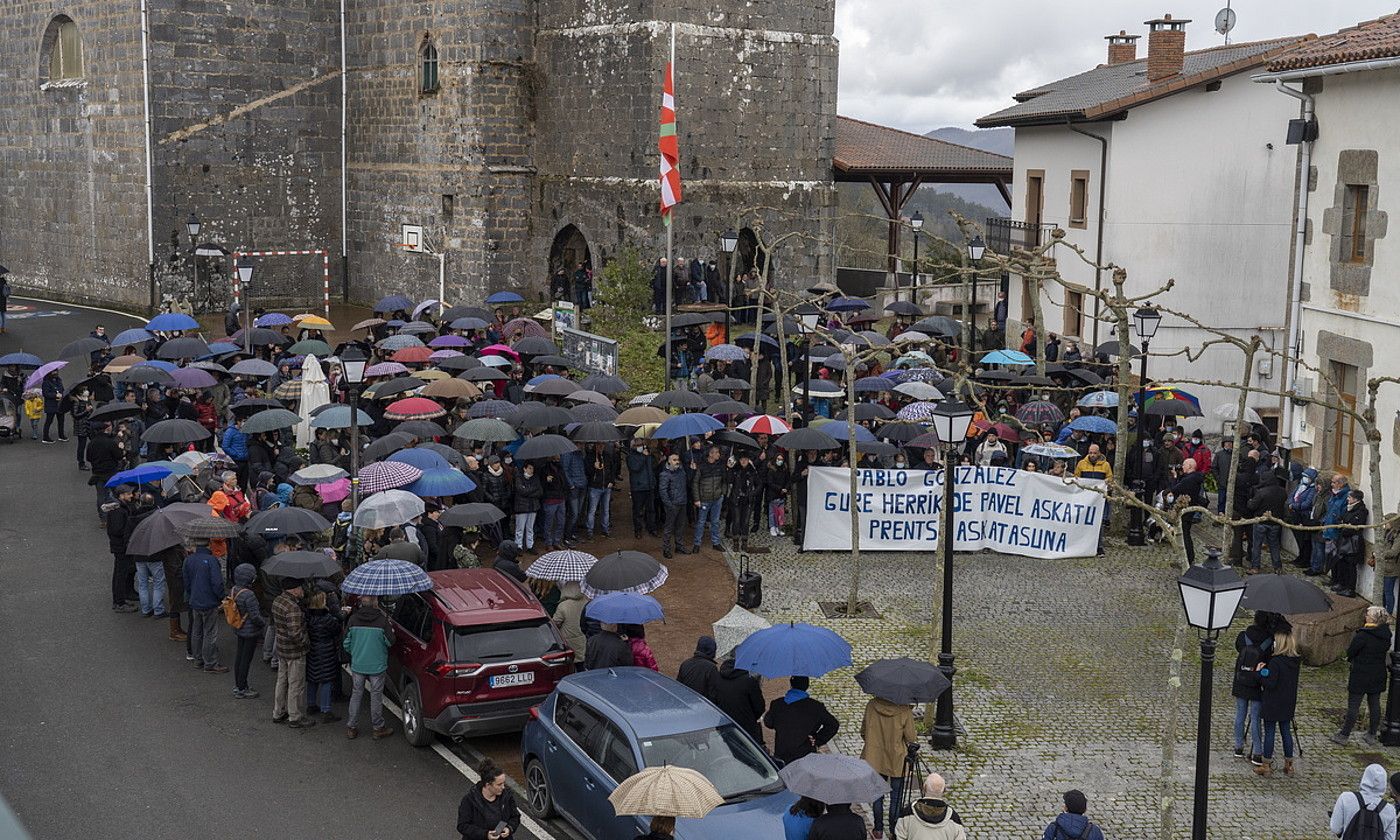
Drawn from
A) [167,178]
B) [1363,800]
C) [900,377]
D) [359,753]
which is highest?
[167,178]

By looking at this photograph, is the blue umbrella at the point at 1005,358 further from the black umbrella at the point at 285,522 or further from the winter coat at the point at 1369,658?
the black umbrella at the point at 285,522

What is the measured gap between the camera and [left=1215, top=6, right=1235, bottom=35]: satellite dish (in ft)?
127

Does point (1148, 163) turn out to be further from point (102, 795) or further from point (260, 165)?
point (102, 795)

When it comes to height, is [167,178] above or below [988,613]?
above

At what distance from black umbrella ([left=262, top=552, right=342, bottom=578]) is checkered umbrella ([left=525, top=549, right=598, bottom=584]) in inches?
79.3

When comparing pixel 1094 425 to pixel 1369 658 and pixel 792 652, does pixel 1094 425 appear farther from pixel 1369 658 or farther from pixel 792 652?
pixel 792 652

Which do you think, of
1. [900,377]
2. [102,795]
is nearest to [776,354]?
[900,377]

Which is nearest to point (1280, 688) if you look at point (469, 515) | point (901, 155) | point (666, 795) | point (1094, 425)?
point (666, 795)

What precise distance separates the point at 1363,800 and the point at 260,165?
37.2 metres

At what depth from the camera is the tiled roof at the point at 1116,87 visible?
31156 millimetres

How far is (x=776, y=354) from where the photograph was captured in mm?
28766

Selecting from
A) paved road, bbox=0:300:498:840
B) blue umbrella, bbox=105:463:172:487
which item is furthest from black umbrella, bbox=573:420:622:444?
paved road, bbox=0:300:498:840

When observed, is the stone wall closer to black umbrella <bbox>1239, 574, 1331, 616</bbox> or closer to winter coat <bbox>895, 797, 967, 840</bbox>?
black umbrella <bbox>1239, 574, 1331, 616</bbox>

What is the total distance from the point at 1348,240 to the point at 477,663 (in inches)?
537
